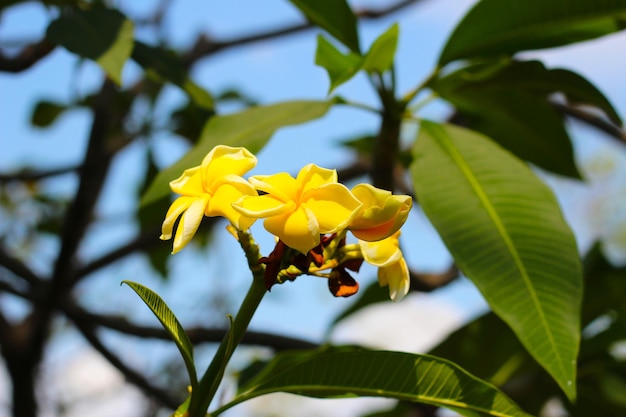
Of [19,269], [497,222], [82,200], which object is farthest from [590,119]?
[19,269]

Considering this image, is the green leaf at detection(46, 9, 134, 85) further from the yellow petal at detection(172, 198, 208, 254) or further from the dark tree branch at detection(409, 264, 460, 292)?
the dark tree branch at detection(409, 264, 460, 292)

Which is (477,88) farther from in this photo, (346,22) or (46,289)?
(46,289)

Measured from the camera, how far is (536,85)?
1.18 meters

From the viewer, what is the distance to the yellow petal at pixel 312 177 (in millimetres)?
581

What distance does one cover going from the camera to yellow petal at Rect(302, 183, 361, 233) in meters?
0.57

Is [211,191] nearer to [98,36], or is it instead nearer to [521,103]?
[98,36]

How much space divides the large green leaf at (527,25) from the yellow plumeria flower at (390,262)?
1.91 ft

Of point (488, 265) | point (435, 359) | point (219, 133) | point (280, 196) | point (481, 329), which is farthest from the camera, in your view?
point (481, 329)

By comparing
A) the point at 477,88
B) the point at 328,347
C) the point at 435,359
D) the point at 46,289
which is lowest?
the point at 435,359

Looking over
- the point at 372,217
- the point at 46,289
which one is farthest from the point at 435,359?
the point at 46,289

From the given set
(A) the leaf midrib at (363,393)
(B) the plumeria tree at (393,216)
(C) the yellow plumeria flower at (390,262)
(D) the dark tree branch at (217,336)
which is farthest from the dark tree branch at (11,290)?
(C) the yellow plumeria flower at (390,262)

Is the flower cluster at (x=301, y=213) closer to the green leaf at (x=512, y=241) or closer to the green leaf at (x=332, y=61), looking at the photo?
the green leaf at (x=512, y=241)

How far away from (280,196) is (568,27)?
30.0 inches

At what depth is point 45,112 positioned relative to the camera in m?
2.20
